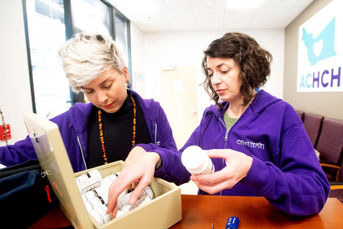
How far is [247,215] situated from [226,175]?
0.82ft

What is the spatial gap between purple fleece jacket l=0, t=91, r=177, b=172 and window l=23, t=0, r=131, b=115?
3.77 ft

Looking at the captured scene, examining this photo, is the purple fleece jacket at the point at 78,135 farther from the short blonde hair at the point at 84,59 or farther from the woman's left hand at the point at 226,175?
the woman's left hand at the point at 226,175

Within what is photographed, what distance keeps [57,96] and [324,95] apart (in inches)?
157

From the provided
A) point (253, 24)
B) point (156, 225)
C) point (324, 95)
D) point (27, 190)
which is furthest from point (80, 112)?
point (253, 24)

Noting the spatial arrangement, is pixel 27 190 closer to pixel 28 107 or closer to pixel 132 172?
pixel 132 172

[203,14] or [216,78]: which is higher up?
[203,14]

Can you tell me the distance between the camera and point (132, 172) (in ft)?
2.03

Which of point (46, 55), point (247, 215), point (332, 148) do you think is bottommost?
point (332, 148)

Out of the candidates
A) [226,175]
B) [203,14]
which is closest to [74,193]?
[226,175]

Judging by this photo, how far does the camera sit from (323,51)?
311 cm

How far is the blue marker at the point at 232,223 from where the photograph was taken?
609mm

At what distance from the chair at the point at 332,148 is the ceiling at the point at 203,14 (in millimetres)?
2370

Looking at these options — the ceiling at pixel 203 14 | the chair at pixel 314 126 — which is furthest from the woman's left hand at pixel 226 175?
the ceiling at pixel 203 14

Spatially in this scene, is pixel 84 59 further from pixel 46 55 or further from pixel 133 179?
pixel 46 55
